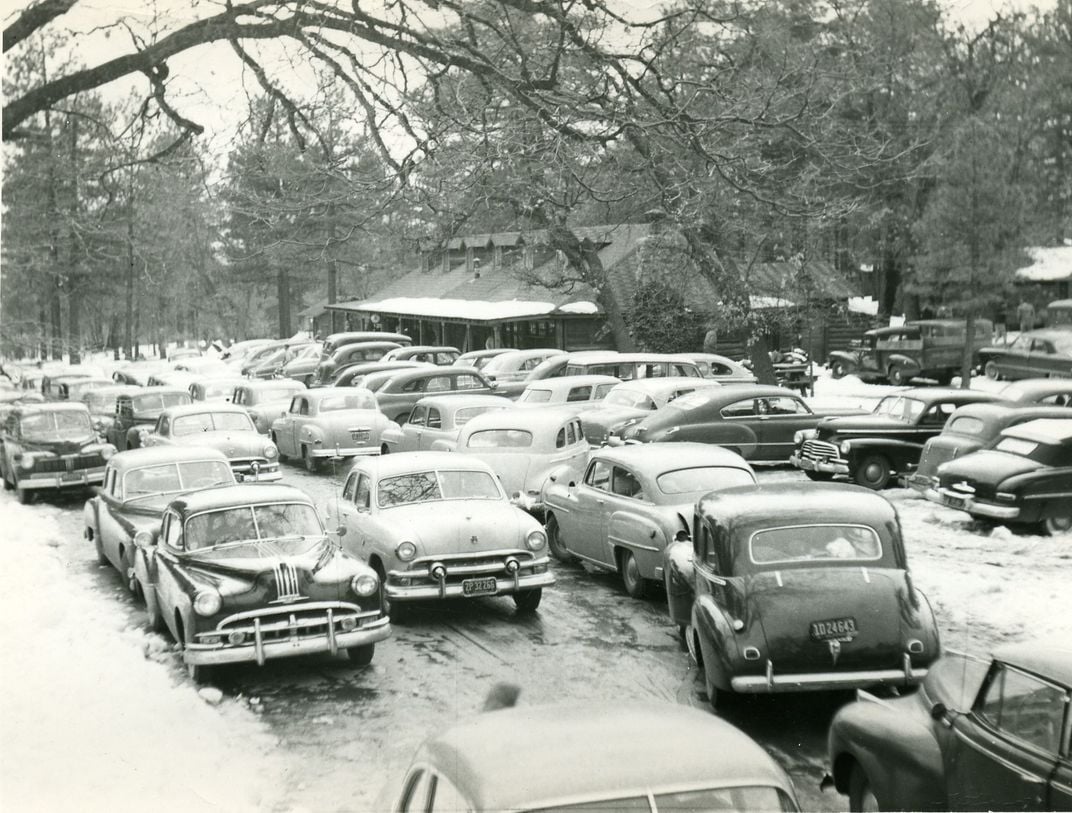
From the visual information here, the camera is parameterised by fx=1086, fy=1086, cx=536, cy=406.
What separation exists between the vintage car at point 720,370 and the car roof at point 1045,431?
31.4ft

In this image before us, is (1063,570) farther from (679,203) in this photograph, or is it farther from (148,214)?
(148,214)

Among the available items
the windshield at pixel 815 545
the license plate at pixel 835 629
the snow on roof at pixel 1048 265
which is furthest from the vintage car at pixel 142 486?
the snow on roof at pixel 1048 265

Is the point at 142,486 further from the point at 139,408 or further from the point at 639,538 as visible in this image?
the point at 139,408

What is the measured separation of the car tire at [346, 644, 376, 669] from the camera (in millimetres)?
7585

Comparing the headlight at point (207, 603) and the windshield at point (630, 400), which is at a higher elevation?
the windshield at point (630, 400)

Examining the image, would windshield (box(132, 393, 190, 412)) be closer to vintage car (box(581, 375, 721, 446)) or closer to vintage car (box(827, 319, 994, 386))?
vintage car (box(581, 375, 721, 446))

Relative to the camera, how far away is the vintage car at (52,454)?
1433 centimetres

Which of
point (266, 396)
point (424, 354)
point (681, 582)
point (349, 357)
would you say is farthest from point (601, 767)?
point (349, 357)

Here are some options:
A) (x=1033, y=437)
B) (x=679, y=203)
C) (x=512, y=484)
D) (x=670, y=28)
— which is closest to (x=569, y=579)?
(x=512, y=484)

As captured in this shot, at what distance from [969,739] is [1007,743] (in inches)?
8.7

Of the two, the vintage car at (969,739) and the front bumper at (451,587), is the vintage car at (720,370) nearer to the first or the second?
the front bumper at (451,587)

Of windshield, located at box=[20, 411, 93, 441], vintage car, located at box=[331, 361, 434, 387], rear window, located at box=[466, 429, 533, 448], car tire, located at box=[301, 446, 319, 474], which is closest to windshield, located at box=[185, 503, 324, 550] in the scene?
rear window, located at box=[466, 429, 533, 448]

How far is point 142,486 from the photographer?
37.1 ft

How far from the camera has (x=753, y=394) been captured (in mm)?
16078
